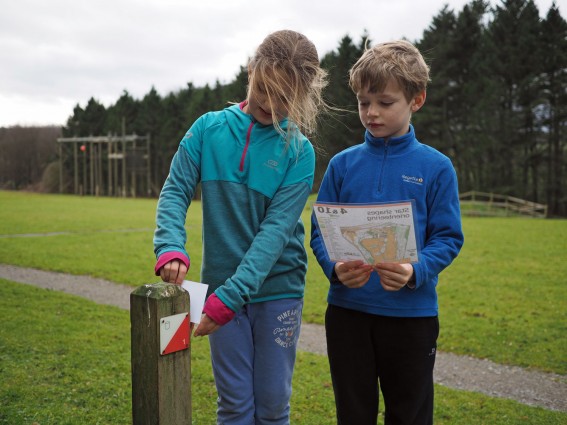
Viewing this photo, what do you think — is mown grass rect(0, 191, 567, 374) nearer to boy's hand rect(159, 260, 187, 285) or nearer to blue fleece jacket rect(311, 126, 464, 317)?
blue fleece jacket rect(311, 126, 464, 317)

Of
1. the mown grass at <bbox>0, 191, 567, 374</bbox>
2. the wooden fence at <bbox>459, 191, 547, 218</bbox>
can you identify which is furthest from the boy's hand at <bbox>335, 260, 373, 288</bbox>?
the wooden fence at <bbox>459, 191, 547, 218</bbox>

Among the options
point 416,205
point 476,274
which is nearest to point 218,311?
point 416,205

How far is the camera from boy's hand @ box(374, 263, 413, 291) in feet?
7.04

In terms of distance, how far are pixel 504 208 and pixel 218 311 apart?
3214 centimetres

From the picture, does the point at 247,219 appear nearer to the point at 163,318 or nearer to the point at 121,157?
the point at 163,318

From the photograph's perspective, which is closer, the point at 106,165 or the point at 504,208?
the point at 504,208

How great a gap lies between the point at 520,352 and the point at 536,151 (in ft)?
108

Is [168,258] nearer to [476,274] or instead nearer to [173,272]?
[173,272]

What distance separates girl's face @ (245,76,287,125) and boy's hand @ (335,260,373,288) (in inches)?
26.3

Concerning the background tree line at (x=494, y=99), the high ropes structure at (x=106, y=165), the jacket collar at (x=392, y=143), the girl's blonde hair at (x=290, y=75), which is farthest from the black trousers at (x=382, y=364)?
the high ropes structure at (x=106, y=165)

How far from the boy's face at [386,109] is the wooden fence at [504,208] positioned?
28.8 m

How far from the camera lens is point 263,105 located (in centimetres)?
230

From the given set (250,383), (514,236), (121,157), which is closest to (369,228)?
(250,383)

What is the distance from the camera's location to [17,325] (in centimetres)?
640
